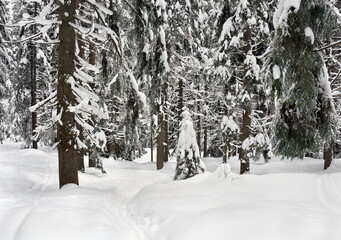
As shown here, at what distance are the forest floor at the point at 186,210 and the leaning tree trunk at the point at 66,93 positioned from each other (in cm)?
72

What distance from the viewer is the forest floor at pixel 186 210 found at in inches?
180

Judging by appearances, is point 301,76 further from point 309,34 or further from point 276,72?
point 309,34

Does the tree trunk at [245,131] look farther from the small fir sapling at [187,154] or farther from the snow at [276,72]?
the snow at [276,72]

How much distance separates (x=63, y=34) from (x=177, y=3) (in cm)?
939

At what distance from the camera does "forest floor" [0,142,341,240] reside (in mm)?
4570

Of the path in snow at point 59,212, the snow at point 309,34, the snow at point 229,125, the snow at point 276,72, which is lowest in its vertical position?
the path in snow at point 59,212

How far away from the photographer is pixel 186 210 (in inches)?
232

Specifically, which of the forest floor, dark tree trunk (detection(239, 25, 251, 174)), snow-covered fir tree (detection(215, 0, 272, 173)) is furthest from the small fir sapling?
dark tree trunk (detection(239, 25, 251, 174))

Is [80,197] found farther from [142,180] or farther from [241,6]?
[241,6]

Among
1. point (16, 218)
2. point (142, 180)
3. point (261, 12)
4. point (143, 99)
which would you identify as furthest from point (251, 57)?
point (16, 218)

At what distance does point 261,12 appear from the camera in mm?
11484

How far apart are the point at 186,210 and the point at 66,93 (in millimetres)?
4319

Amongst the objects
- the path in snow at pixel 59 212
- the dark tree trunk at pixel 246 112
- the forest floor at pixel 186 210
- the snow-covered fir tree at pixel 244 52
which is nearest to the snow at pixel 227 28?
the snow-covered fir tree at pixel 244 52

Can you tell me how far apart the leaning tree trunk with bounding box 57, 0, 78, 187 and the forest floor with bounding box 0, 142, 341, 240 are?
2.36 ft
